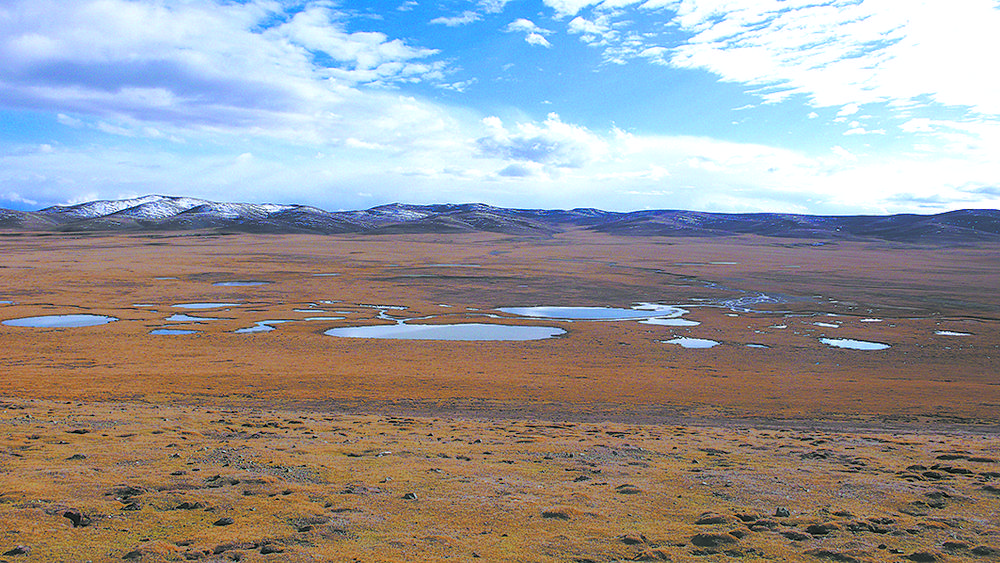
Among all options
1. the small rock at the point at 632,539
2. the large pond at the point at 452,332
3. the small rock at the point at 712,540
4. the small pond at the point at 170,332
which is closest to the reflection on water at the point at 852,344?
the large pond at the point at 452,332

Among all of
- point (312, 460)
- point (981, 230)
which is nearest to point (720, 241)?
point (981, 230)

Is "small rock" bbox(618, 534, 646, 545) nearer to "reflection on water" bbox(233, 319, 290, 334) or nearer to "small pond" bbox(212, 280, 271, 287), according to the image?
"reflection on water" bbox(233, 319, 290, 334)

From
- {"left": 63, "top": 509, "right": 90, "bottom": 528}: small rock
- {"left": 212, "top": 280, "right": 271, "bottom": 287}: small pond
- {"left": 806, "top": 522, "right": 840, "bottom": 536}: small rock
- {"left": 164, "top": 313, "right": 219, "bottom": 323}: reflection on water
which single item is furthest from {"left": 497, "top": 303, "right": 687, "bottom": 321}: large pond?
{"left": 63, "top": 509, "right": 90, "bottom": 528}: small rock

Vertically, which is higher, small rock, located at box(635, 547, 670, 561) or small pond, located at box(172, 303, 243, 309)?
small rock, located at box(635, 547, 670, 561)

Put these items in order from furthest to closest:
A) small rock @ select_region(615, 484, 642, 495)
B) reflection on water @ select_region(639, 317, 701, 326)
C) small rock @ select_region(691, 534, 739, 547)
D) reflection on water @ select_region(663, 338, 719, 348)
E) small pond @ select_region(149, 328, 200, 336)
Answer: reflection on water @ select_region(639, 317, 701, 326) < small pond @ select_region(149, 328, 200, 336) < reflection on water @ select_region(663, 338, 719, 348) < small rock @ select_region(615, 484, 642, 495) < small rock @ select_region(691, 534, 739, 547)

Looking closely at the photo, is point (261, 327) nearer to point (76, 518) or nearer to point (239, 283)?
point (239, 283)

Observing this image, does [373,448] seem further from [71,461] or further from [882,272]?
[882,272]
